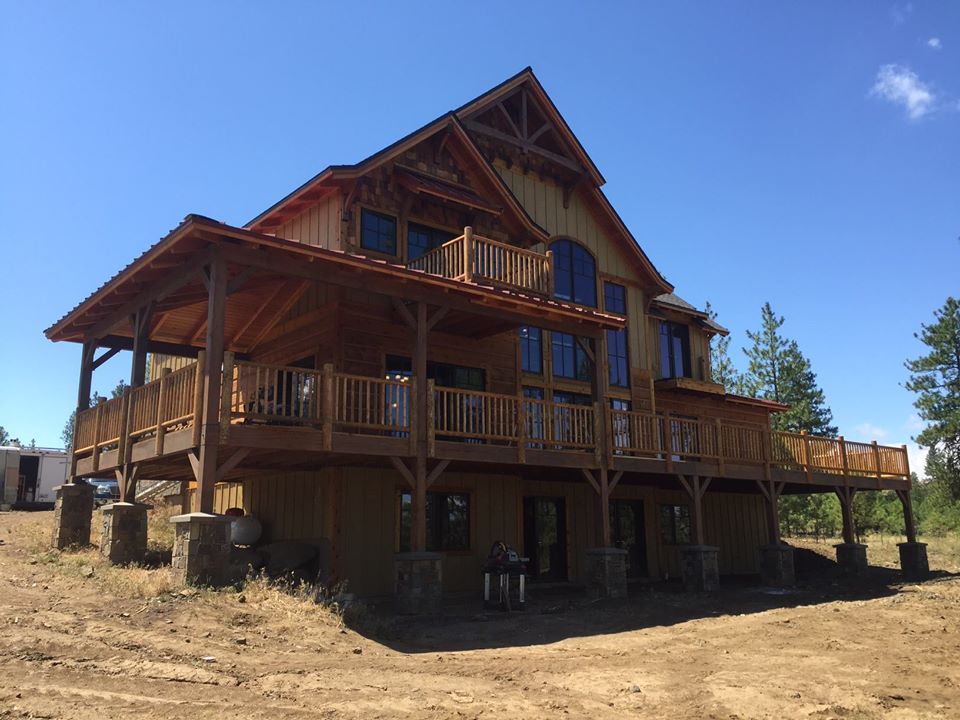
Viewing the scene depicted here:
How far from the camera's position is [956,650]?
11.7m

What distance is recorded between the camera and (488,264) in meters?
18.1

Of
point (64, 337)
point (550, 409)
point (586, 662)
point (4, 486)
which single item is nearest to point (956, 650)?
point (586, 662)

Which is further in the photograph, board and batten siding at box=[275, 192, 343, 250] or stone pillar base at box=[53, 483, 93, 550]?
→ board and batten siding at box=[275, 192, 343, 250]

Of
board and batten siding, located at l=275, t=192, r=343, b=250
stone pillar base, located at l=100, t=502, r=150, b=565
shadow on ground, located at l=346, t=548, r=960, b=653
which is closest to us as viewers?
shadow on ground, located at l=346, t=548, r=960, b=653

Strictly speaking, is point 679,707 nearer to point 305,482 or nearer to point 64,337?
point 305,482

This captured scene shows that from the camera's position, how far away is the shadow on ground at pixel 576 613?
1226 cm

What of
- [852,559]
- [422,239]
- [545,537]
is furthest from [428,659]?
[852,559]

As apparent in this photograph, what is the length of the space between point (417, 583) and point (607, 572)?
16.0 ft

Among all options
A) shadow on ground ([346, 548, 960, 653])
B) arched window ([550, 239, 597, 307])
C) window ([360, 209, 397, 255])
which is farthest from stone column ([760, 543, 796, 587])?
window ([360, 209, 397, 255])

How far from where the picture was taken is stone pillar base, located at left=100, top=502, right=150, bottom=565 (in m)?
15.3

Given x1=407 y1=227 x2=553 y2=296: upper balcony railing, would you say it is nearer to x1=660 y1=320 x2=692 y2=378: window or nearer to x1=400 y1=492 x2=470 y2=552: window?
x1=400 y1=492 x2=470 y2=552: window

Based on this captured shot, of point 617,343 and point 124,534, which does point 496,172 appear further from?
point 124,534

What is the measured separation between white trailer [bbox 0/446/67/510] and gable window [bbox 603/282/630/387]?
2431 cm

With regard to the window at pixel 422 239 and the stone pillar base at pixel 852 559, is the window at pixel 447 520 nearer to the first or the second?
the window at pixel 422 239
